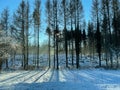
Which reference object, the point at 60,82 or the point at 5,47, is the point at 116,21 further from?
the point at 60,82

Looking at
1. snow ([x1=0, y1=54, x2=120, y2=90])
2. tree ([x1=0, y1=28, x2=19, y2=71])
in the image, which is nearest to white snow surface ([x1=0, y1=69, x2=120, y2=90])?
snow ([x1=0, y1=54, x2=120, y2=90])

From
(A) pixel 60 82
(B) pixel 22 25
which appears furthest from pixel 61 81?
(B) pixel 22 25

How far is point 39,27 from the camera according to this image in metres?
45.5

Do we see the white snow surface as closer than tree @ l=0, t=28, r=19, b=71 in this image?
Yes

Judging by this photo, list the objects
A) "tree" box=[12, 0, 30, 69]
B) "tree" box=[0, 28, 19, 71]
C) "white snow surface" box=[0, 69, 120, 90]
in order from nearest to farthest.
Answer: "white snow surface" box=[0, 69, 120, 90] < "tree" box=[0, 28, 19, 71] < "tree" box=[12, 0, 30, 69]

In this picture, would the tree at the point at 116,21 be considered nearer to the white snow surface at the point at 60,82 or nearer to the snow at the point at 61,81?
the snow at the point at 61,81

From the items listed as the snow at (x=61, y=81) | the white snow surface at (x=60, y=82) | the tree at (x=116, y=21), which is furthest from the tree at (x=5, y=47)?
the tree at (x=116, y=21)

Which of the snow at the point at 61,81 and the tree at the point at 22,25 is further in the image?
the tree at the point at 22,25

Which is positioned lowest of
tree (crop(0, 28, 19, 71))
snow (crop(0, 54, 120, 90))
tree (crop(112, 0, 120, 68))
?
snow (crop(0, 54, 120, 90))

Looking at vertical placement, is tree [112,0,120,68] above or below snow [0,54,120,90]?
above

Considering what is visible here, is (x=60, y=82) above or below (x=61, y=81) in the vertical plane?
above

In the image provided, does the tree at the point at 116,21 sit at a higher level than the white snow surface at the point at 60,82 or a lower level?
higher

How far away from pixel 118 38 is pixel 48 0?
16020mm

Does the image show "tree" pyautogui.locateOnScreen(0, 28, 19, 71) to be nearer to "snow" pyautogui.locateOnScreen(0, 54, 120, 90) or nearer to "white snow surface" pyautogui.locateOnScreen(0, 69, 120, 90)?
"snow" pyautogui.locateOnScreen(0, 54, 120, 90)
